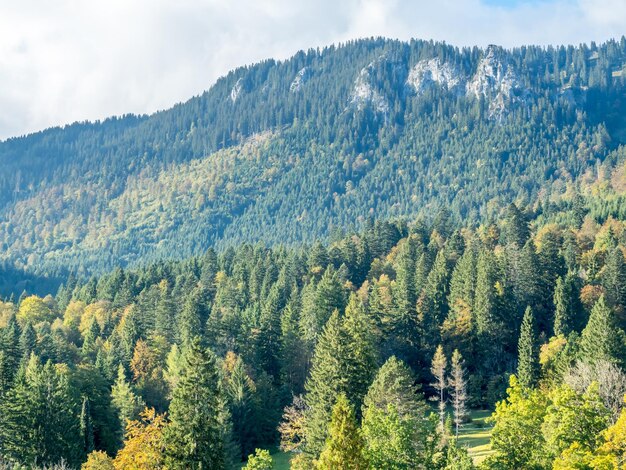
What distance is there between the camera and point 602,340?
75.8 m

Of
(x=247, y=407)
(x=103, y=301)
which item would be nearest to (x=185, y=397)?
(x=247, y=407)

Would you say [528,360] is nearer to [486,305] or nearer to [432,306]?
[486,305]

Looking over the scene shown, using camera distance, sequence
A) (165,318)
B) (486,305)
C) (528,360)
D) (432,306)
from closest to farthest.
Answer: (528,360) → (486,305) → (432,306) → (165,318)

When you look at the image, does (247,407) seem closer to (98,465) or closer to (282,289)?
(98,465)

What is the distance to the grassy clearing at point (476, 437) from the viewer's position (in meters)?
70.6

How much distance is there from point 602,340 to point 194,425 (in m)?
42.2

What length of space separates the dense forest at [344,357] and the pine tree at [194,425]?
0.13 meters

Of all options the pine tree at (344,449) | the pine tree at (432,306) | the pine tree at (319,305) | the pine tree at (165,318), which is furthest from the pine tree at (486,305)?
the pine tree at (344,449)

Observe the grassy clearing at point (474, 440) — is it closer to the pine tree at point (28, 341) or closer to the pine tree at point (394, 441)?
the pine tree at point (394, 441)

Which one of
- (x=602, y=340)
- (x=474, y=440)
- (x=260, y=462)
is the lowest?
(x=474, y=440)

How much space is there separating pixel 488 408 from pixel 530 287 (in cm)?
2248

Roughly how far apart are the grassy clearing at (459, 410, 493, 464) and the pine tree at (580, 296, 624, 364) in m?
12.2

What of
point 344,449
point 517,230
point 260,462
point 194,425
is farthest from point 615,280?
point 194,425

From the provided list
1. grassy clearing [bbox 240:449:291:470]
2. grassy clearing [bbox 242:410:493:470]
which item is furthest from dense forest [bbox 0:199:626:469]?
grassy clearing [bbox 240:449:291:470]
